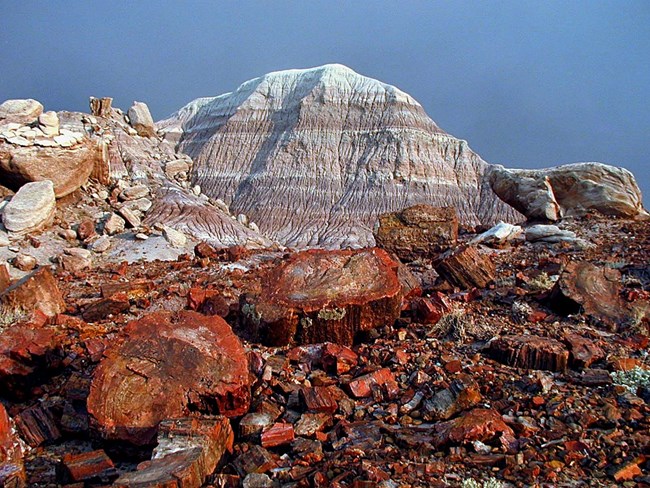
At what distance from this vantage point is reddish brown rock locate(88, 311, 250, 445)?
3.87m

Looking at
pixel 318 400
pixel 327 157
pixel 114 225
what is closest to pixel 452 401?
pixel 318 400

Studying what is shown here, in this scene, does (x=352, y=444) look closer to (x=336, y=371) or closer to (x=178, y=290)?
(x=336, y=371)

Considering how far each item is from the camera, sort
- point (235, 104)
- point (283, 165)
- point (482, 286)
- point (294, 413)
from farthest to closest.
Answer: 1. point (235, 104)
2. point (283, 165)
3. point (482, 286)
4. point (294, 413)

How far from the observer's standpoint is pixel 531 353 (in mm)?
4578

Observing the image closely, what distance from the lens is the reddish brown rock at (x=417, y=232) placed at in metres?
9.95

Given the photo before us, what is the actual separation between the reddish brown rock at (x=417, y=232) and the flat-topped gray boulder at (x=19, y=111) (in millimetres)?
15821

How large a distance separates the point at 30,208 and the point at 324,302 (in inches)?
549

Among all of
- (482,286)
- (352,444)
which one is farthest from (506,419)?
(482,286)

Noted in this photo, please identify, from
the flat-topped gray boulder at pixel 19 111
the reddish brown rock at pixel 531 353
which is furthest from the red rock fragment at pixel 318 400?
the flat-topped gray boulder at pixel 19 111

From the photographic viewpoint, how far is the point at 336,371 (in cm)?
Result: 477

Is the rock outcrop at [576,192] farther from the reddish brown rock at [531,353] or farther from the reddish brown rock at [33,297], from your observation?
the reddish brown rock at [33,297]

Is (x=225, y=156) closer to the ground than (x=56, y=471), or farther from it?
farther from it

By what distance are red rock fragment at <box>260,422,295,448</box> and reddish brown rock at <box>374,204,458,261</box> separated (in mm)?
6452

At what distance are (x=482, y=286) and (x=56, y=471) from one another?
5.71m
